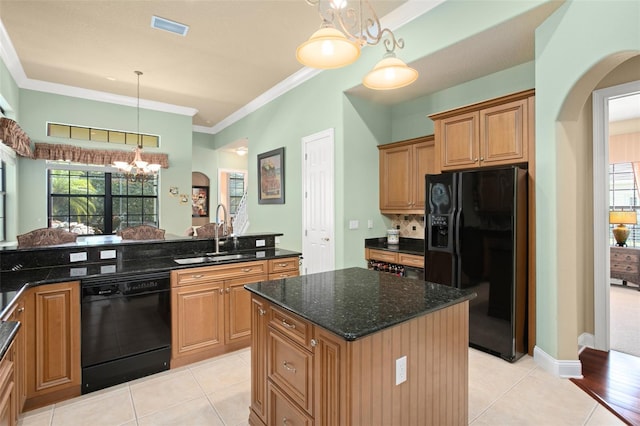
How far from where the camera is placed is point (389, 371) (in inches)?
58.9

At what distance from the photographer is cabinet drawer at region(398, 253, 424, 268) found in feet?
12.8

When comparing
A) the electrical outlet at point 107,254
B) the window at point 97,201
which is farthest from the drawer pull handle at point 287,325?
the window at point 97,201

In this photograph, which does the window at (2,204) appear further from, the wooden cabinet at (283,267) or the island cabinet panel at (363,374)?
the island cabinet panel at (363,374)

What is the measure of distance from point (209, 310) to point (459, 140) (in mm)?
3156

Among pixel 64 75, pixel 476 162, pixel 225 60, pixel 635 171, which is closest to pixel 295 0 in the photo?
pixel 225 60

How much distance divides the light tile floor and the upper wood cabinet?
77.9 inches

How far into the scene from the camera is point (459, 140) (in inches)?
142

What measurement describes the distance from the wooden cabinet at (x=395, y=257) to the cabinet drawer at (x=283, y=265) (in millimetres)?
1331

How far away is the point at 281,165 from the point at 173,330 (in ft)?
11.1

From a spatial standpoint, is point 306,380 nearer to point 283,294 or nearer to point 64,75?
point 283,294

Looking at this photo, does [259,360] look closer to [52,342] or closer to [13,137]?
[52,342]

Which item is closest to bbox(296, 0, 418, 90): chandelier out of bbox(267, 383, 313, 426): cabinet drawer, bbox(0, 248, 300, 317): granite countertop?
bbox(267, 383, 313, 426): cabinet drawer

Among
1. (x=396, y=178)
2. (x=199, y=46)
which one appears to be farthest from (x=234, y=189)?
(x=396, y=178)

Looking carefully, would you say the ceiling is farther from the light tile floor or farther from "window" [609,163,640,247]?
"window" [609,163,640,247]
